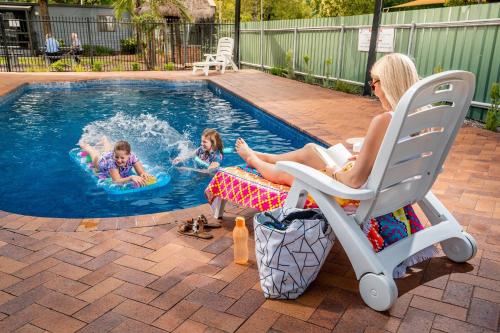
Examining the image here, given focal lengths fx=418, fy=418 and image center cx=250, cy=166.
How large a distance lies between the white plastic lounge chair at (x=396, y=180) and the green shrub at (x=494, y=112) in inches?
194

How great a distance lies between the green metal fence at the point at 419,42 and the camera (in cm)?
718

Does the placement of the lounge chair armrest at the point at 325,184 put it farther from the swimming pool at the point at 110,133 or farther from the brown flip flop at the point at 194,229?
the swimming pool at the point at 110,133

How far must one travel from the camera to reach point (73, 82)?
1211 cm

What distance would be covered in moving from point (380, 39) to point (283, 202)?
7881 mm

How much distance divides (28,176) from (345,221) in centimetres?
491

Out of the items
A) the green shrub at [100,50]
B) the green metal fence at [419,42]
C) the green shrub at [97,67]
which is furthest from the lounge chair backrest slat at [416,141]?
Answer: the green shrub at [100,50]

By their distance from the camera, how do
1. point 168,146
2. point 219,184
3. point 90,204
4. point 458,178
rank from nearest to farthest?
point 219,184, point 458,178, point 90,204, point 168,146

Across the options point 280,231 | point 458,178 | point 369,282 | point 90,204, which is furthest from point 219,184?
point 458,178

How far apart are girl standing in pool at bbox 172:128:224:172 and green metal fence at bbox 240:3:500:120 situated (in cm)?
478

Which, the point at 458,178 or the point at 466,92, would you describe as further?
the point at 458,178

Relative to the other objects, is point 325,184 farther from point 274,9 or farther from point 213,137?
point 274,9

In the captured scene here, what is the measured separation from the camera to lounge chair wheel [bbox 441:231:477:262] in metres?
2.65

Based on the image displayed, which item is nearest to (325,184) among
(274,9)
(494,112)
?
(494,112)

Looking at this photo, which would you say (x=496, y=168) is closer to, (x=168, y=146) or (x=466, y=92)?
(x=466, y=92)
